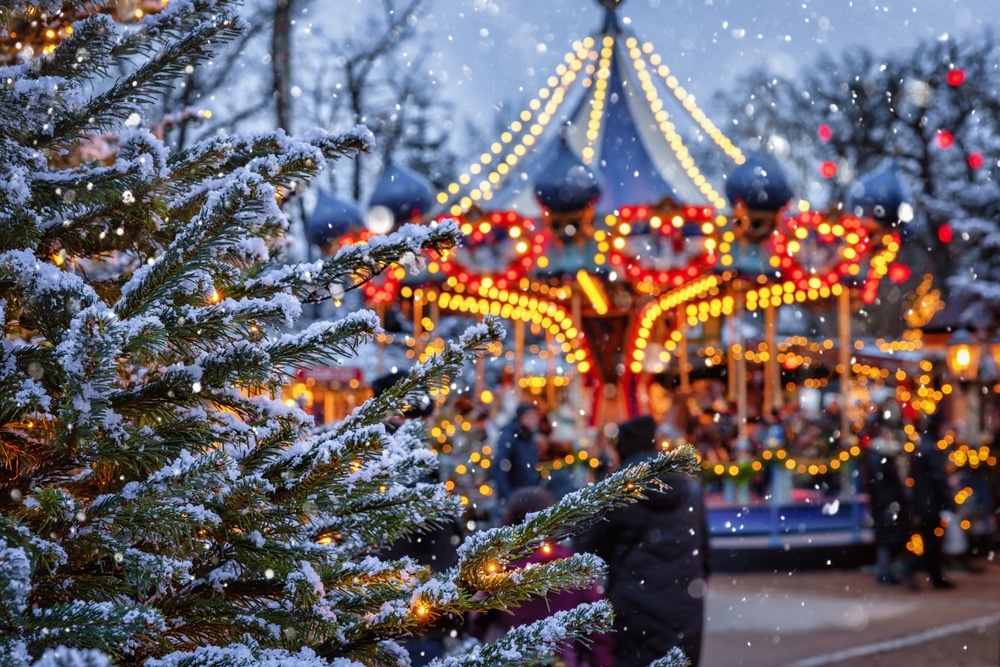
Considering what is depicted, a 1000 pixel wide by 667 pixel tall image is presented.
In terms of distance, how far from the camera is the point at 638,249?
12.4 metres

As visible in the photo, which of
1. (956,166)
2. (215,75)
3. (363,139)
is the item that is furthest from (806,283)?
(956,166)

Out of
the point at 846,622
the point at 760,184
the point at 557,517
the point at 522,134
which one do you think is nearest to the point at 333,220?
the point at 522,134

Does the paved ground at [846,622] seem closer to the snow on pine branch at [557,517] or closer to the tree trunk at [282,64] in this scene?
the snow on pine branch at [557,517]

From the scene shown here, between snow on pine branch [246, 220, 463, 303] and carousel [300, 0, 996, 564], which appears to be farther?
carousel [300, 0, 996, 564]

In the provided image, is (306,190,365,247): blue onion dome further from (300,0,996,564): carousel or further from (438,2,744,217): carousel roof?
(438,2,744,217): carousel roof

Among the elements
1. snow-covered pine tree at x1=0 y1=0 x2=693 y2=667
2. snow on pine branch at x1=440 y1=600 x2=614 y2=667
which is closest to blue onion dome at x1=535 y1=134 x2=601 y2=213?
snow-covered pine tree at x1=0 y1=0 x2=693 y2=667

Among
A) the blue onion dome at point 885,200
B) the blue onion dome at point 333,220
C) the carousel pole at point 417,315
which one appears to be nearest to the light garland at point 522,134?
the blue onion dome at point 333,220

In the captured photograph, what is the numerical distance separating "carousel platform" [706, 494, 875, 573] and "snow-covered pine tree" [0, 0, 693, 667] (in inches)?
410

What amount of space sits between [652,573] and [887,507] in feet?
24.5

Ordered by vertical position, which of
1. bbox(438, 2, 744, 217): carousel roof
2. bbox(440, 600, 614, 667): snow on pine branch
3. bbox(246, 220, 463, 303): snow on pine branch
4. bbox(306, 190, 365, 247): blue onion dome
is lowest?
bbox(440, 600, 614, 667): snow on pine branch

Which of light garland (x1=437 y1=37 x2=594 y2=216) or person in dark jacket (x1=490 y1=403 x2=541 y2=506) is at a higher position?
light garland (x1=437 y1=37 x2=594 y2=216)

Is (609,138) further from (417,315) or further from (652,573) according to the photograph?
(652,573)

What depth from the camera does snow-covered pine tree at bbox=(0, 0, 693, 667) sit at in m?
1.56

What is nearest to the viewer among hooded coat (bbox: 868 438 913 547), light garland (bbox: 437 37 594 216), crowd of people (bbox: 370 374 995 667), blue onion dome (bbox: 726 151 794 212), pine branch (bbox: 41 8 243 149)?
pine branch (bbox: 41 8 243 149)
